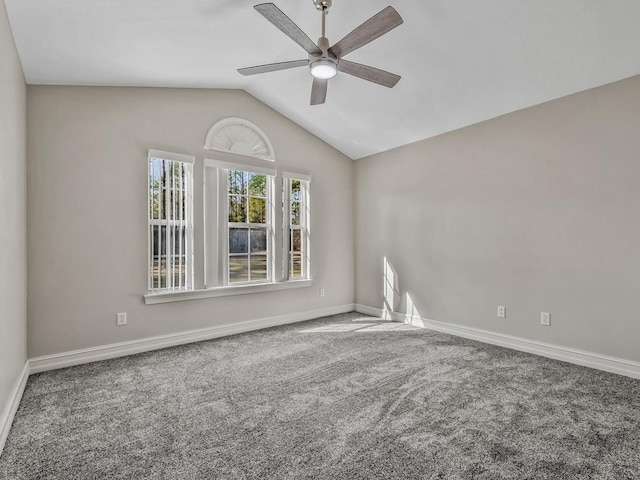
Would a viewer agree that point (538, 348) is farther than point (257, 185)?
No

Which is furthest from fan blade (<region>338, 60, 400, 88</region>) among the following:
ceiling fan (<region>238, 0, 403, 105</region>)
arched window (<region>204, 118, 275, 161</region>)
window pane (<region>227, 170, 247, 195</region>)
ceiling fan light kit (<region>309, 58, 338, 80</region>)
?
window pane (<region>227, 170, 247, 195</region>)

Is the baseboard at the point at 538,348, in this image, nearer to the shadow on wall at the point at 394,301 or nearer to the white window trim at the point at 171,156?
the shadow on wall at the point at 394,301

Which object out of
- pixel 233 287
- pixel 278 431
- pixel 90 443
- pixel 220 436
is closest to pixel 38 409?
pixel 90 443

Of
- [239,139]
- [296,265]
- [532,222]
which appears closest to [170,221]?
[239,139]

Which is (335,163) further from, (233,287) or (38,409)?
(38,409)

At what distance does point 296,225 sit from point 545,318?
322cm

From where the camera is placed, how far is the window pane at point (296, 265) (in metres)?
5.00

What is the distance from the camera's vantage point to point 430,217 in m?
4.53

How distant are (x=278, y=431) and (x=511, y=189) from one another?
3308 mm

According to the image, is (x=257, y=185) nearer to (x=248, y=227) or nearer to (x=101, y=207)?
(x=248, y=227)

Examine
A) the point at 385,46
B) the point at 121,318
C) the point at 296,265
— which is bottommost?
the point at 121,318

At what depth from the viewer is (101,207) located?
3.42 meters

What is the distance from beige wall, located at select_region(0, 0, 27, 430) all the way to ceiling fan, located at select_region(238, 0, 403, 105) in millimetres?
1578

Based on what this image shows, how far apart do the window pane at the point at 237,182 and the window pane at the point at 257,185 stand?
0.09m
